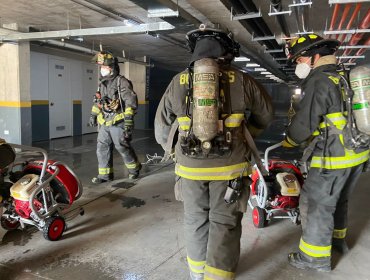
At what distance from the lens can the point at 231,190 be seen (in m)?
1.90

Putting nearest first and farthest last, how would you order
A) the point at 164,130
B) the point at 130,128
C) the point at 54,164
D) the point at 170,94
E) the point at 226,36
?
1. the point at 226,36
2. the point at 170,94
3. the point at 164,130
4. the point at 54,164
5. the point at 130,128

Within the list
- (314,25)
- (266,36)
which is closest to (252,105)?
(266,36)

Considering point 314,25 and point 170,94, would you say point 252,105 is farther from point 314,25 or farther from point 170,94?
point 314,25

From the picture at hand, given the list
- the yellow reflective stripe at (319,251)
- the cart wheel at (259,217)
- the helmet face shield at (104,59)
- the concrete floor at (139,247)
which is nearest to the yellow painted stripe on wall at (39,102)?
the helmet face shield at (104,59)

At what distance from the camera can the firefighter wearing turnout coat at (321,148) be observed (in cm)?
230

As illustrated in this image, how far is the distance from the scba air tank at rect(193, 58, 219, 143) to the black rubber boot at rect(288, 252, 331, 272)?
1372 mm

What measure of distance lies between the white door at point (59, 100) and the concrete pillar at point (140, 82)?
2.97 m

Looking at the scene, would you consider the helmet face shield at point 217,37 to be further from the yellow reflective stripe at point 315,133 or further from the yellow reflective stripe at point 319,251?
the yellow reflective stripe at point 319,251

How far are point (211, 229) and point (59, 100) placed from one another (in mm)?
8538

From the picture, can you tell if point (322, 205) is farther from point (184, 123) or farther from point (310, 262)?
point (184, 123)

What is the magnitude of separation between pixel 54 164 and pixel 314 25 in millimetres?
5539

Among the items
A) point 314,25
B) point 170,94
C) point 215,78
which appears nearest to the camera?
point 215,78

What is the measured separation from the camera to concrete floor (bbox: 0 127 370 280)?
2392mm

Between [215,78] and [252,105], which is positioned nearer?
[215,78]
